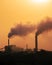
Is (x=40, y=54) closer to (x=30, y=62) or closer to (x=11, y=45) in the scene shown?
(x=30, y=62)

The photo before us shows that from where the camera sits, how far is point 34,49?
25.0ft

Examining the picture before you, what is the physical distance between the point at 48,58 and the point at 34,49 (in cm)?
99

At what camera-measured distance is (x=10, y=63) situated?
641 centimetres

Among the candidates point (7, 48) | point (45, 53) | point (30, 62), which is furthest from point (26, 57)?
point (7, 48)

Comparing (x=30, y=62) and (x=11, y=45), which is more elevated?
(x=11, y=45)

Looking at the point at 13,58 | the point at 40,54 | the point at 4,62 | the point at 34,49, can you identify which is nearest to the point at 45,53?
the point at 40,54

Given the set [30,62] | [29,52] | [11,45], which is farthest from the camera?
[11,45]

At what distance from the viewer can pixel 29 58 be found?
23.1ft

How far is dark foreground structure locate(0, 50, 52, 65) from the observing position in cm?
666

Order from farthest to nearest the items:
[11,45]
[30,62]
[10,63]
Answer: [11,45], [30,62], [10,63]

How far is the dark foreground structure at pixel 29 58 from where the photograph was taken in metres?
6.66

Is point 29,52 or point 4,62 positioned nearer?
point 4,62

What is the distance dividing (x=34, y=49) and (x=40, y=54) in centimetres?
58

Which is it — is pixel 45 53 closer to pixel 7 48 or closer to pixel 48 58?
pixel 48 58
